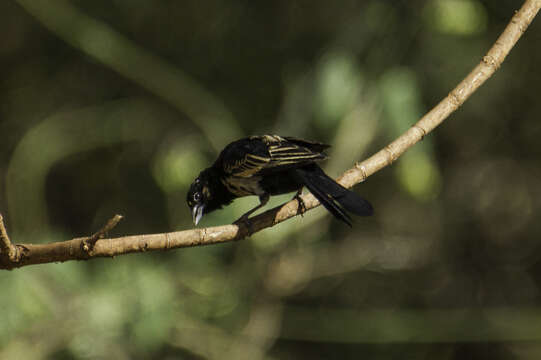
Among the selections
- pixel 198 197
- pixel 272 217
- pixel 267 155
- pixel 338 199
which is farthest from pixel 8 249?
pixel 198 197

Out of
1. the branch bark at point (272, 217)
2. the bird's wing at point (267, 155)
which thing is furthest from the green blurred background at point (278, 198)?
the branch bark at point (272, 217)

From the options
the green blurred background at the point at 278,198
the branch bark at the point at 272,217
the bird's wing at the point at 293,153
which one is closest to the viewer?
the branch bark at the point at 272,217

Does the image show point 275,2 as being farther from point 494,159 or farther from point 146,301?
point 146,301

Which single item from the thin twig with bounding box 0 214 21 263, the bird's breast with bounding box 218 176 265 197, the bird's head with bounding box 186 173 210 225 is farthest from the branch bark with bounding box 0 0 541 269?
the bird's head with bounding box 186 173 210 225

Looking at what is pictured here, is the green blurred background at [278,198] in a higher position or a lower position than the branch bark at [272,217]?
higher

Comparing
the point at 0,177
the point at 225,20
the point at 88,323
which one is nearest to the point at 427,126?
the point at 88,323

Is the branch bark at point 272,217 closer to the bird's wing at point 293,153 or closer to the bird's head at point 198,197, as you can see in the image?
the bird's wing at point 293,153

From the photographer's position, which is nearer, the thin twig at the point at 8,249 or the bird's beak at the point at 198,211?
the thin twig at the point at 8,249
